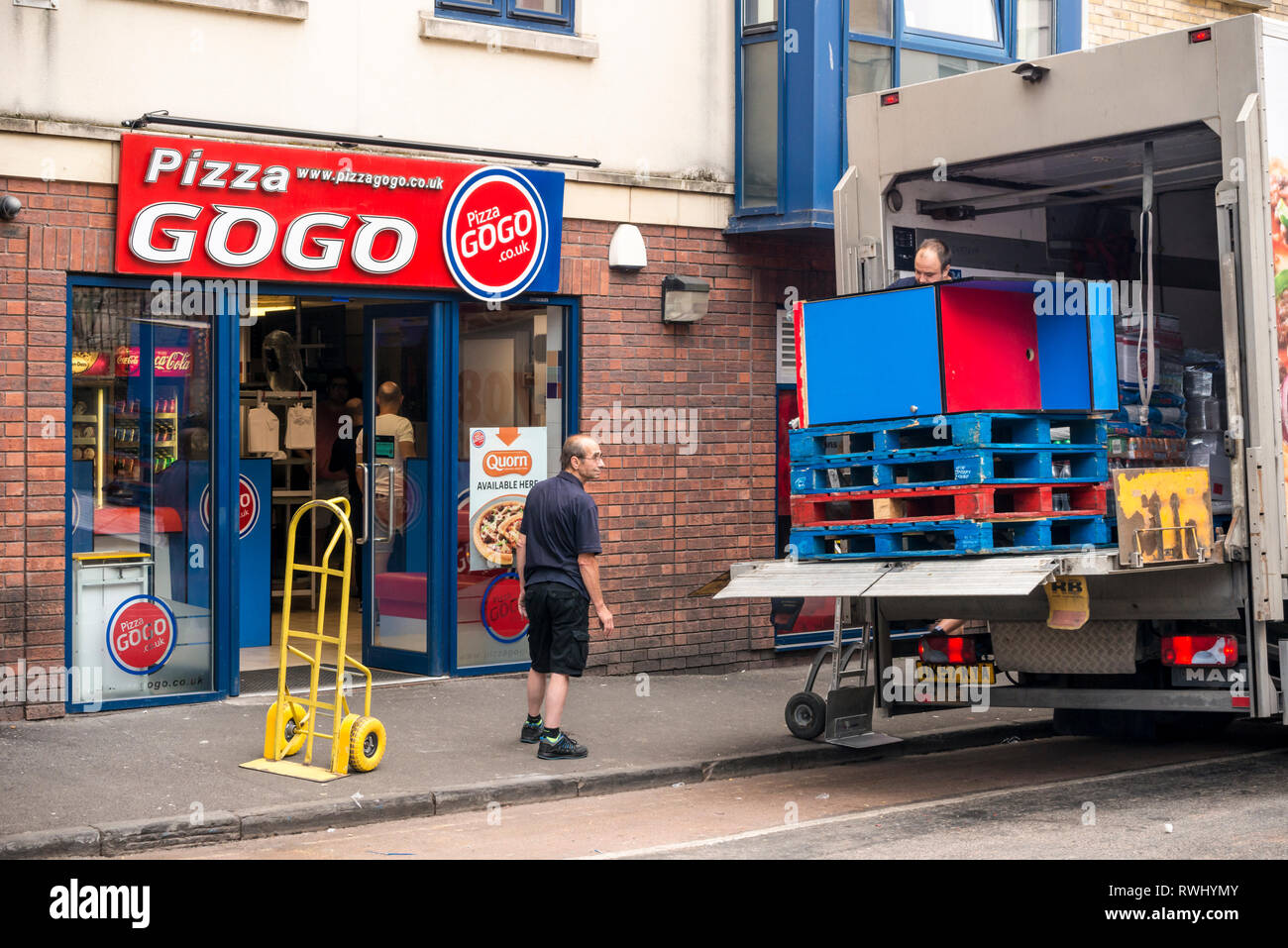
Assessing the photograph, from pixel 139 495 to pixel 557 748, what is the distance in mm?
3279

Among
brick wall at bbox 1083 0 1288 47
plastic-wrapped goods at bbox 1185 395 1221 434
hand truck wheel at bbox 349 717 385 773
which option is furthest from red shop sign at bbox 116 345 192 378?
brick wall at bbox 1083 0 1288 47

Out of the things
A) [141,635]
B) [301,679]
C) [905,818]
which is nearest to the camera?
[905,818]

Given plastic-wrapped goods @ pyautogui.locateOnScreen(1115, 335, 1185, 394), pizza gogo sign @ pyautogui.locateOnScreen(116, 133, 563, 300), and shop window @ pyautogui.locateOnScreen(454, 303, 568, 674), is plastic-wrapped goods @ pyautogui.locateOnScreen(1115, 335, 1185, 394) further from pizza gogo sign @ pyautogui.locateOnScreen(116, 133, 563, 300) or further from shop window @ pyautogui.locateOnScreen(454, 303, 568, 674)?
shop window @ pyautogui.locateOnScreen(454, 303, 568, 674)

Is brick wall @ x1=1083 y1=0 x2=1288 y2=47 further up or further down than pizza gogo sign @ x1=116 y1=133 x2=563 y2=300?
further up

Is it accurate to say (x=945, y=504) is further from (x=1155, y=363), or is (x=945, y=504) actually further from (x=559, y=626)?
(x=559, y=626)

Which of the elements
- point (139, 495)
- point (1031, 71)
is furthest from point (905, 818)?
point (139, 495)

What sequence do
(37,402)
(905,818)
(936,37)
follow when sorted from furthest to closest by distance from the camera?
(936,37) < (37,402) < (905,818)

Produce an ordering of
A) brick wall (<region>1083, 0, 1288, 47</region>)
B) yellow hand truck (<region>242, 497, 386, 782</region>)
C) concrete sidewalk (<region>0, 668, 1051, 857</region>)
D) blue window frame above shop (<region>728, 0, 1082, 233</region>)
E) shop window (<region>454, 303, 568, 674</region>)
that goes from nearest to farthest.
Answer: concrete sidewalk (<region>0, 668, 1051, 857</region>) < yellow hand truck (<region>242, 497, 386, 782</region>) < shop window (<region>454, 303, 568, 674</region>) < blue window frame above shop (<region>728, 0, 1082, 233</region>) < brick wall (<region>1083, 0, 1288, 47</region>)

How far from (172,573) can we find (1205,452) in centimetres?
633

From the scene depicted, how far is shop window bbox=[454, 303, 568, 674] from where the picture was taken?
11.5 metres

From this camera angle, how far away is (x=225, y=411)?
10336mm

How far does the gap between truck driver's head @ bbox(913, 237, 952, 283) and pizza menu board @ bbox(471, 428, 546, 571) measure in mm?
3691

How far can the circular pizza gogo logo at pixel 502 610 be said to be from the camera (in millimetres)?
11570

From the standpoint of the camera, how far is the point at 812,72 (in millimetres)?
11898
